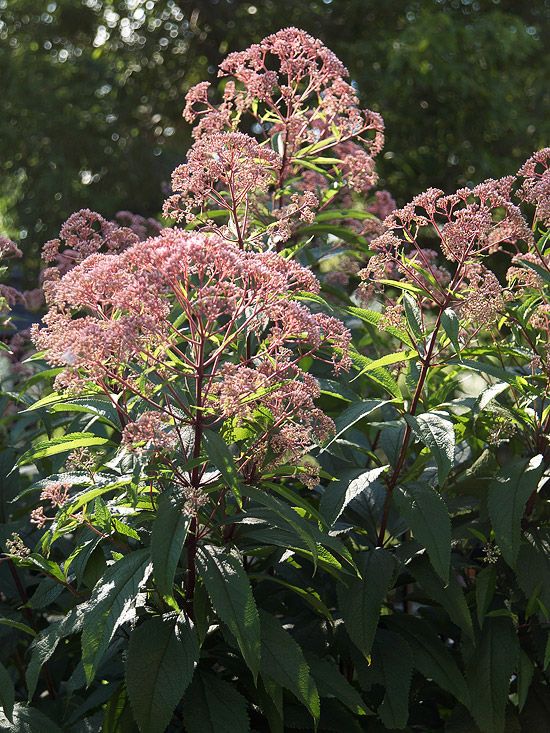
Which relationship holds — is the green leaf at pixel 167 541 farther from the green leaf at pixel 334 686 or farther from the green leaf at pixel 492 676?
the green leaf at pixel 492 676

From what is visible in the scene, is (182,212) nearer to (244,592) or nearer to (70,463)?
(70,463)

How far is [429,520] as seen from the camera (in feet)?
7.81

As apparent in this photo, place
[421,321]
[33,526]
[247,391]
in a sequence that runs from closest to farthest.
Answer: [247,391] → [421,321] → [33,526]

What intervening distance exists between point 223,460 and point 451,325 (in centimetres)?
66

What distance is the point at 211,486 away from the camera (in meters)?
2.26

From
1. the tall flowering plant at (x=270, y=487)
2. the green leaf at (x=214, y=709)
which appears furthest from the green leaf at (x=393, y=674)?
the green leaf at (x=214, y=709)

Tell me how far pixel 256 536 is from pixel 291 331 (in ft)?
1.63

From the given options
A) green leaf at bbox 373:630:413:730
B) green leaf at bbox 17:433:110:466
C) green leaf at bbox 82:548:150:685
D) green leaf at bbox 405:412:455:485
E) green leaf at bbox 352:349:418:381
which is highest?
green leaf at bbox 17:433:110:466

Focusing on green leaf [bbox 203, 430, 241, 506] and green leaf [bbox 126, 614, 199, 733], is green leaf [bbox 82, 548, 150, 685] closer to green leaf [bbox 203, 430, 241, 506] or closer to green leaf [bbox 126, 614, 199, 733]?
green leaf [bbox 126, 614, 199, 733]

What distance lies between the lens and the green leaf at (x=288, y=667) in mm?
2182

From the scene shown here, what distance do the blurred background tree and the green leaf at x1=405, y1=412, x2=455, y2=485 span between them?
48.6 ft

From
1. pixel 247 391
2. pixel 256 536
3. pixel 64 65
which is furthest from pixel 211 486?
pixel 64 65

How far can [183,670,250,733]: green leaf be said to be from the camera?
225cm

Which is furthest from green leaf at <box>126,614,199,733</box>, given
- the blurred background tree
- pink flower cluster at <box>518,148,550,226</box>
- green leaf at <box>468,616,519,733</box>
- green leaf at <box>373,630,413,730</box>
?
the blurred background tree
